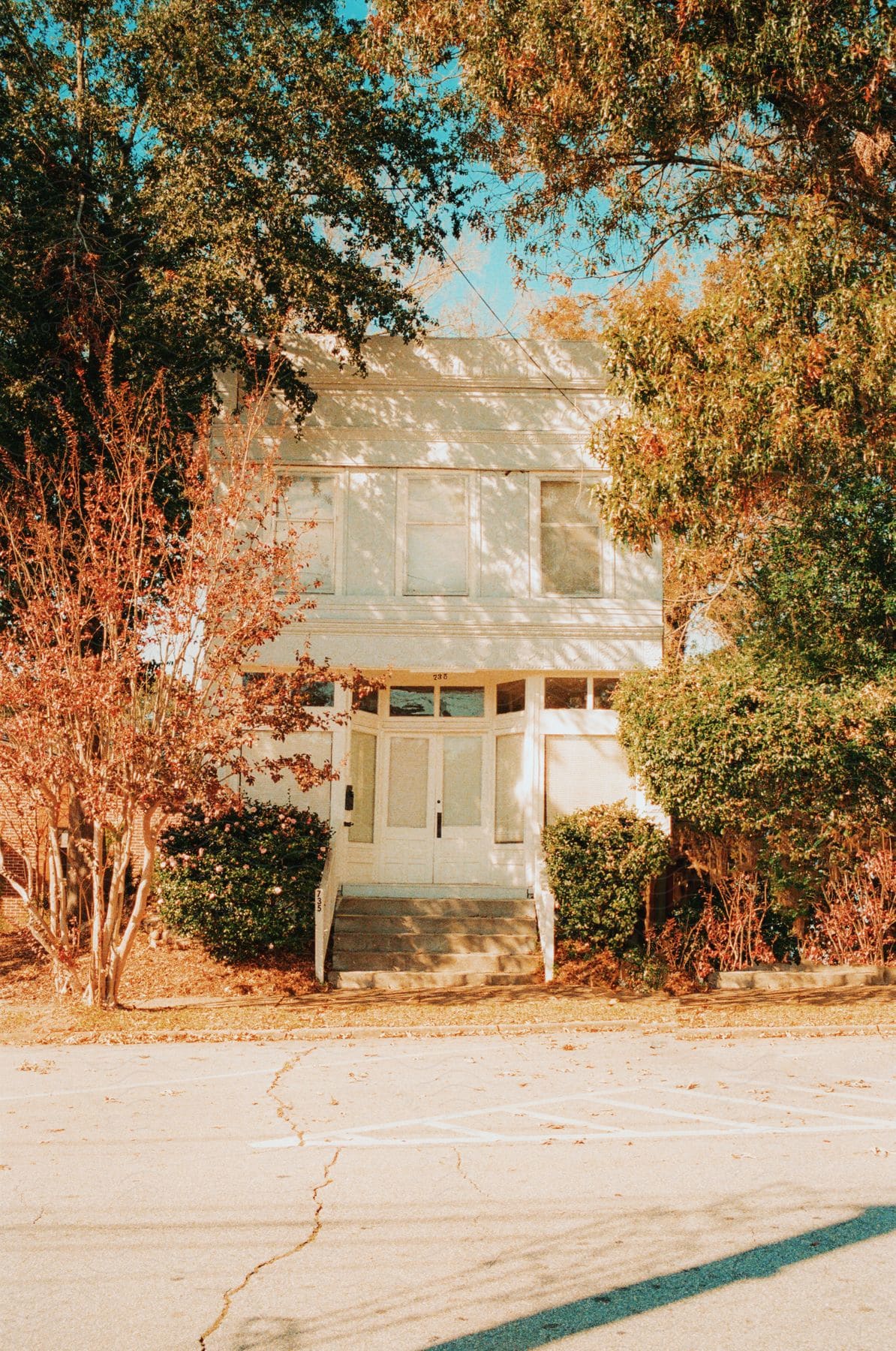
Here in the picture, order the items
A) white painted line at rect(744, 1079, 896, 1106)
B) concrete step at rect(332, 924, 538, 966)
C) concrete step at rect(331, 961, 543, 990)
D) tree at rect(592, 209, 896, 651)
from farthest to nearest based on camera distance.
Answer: concrete step at rect(332, 924, 538, 966) → concrete step at rect(331, 961, 543, 990) → tree at rect(592, 209, 896, 651) → white painted line at rect(744, 1079, 896, 1106)

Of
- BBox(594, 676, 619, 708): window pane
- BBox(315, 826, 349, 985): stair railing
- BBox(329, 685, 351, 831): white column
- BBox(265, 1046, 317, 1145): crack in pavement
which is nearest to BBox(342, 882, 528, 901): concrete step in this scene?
BBox(315, 826, 349, 985): stair railing

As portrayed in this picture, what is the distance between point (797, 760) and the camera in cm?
1362

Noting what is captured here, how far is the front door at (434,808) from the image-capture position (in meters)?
17.2

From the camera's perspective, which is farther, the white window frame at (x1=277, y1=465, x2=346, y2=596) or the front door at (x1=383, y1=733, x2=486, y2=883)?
the front door at (x1=383, y1=733, x2=486, y2=883)

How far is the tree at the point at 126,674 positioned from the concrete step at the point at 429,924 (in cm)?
382

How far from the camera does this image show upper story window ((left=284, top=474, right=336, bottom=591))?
55.7 ft

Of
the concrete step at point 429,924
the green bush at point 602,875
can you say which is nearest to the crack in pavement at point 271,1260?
the green bush at point 602,875

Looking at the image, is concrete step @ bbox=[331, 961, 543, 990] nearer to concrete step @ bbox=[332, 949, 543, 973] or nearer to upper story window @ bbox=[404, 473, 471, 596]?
concrete step @ bbox=[332, 949, 543, 973]

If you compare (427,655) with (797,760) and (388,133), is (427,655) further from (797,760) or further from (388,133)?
(388,133)

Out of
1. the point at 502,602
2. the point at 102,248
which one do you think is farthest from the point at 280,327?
the point at 502,602

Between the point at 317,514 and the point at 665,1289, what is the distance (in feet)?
45.0

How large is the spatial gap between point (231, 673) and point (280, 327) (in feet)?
16.9

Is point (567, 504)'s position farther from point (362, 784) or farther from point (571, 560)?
point (362, 784)

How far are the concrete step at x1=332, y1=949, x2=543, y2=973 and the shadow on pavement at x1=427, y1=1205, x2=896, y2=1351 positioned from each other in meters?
9.70
